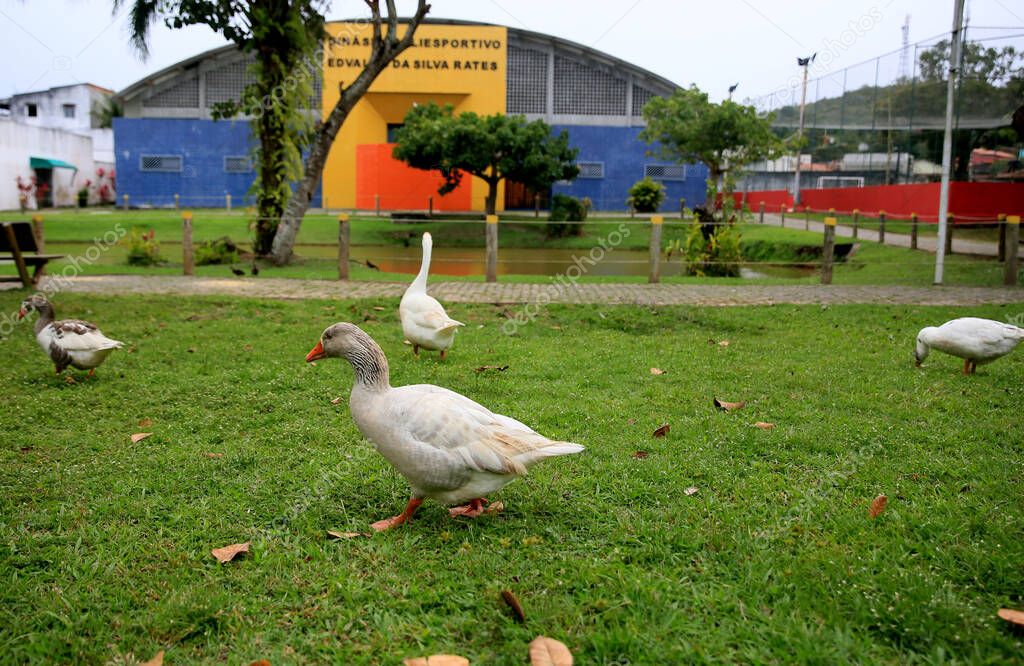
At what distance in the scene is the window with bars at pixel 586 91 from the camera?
36.4 metres

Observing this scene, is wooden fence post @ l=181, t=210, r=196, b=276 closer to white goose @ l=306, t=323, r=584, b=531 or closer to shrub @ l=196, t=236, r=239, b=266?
shrub @ l=196, t=236, r=239, b=266

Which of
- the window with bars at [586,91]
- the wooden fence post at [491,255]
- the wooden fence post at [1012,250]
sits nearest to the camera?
the wooden fence post at [1012,250]

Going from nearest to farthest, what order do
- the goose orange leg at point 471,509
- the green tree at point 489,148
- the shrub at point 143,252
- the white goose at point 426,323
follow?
the goose orange leg at point 471,509 < the white goose at point 426,323 < the shrub at point 143,252 < the green tree at point 489,148

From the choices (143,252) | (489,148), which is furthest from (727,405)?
(489,148)

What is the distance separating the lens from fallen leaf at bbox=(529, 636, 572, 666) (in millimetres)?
2242

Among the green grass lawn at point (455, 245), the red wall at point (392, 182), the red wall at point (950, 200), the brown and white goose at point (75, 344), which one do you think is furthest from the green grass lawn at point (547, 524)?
the red wall at point (392, 182)

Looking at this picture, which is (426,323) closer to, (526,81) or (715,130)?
(715,130)

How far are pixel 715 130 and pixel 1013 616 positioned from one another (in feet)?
81.4

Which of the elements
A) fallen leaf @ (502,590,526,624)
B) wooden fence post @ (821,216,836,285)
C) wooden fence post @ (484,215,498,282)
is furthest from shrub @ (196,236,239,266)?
fallen leaf @ (502,590,526,624)

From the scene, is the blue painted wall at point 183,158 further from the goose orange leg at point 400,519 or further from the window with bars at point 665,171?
the goose orange leg at point 400,519

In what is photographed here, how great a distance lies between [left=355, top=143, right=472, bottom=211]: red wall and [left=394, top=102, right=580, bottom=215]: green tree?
7.47m

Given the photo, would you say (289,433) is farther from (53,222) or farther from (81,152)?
(81,152)

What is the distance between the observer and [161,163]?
3612cm

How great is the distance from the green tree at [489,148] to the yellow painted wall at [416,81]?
29.3 ft
